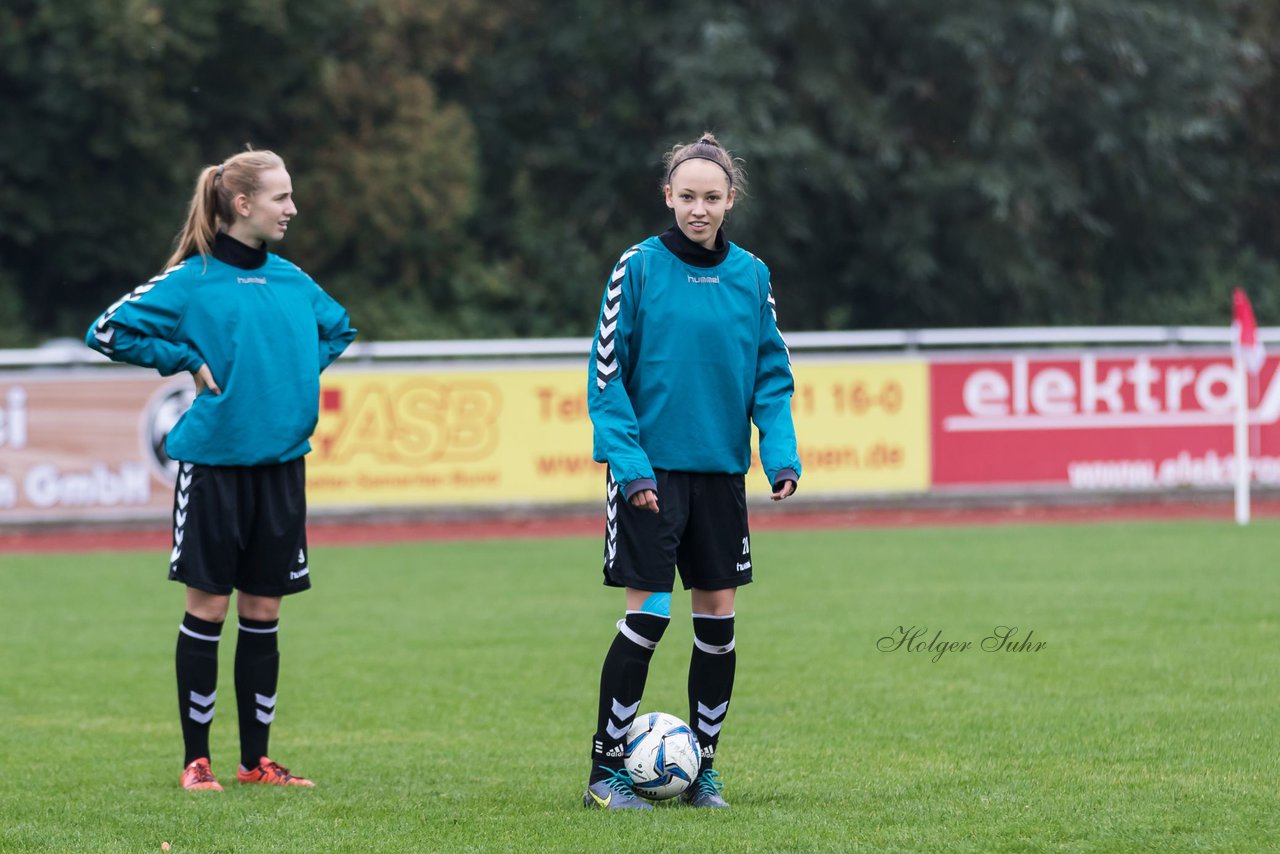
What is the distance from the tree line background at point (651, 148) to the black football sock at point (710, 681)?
64.0ft

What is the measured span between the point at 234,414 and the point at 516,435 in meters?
11.5

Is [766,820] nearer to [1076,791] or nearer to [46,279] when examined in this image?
[1076,791]

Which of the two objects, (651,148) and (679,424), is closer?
(679,424)

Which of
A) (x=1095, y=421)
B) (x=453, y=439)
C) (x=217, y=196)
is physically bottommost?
(x=453, y=439)

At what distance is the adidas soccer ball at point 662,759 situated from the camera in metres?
5.41

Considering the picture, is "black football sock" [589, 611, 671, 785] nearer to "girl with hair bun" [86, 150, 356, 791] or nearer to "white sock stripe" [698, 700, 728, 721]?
"white sock stripe" [698, 700, 728, 721]

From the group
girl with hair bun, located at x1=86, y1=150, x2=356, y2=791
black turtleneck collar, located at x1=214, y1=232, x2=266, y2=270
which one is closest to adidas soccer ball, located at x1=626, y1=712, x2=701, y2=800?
girl with hair bun, located at x1=86, y1=150, x2=356, y2=791

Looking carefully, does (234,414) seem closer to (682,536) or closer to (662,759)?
(682,536)

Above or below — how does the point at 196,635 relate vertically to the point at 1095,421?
below

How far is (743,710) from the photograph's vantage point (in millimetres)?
7512

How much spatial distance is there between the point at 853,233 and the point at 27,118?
1280 centimetres

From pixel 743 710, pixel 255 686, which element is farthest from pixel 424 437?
pixel 255 686

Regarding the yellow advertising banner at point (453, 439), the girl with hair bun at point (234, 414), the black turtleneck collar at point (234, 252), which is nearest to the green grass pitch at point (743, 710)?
the girl with hair bun at point (234, 414)

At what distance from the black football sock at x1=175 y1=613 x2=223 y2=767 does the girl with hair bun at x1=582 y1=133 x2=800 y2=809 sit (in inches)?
57.3
